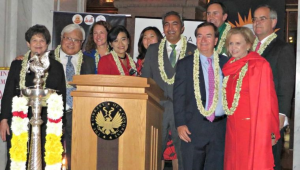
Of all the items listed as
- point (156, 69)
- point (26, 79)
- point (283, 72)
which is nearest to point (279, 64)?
point (283, 72)

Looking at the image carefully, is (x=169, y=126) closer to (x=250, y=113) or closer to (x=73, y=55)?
(x=250, y=113)

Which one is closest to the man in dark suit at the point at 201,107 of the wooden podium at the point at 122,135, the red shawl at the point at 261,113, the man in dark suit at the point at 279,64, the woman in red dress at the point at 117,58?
the red shawl at the point at 261,113

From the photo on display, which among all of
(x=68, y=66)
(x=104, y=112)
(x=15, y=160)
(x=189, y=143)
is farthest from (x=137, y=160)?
(x=68, y=66)

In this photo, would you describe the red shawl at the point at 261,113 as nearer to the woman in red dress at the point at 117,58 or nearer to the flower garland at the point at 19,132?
the woman in red dress at the point at 117,58

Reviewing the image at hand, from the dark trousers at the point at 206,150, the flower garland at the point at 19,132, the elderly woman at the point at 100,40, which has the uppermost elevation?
the elderly woman at the point at 100,40

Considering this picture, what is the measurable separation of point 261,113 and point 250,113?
96 millimetres

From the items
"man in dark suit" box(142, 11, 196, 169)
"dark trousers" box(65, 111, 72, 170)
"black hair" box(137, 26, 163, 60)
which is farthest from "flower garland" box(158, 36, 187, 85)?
"dark trousers" box(65, 111, 72, 170)

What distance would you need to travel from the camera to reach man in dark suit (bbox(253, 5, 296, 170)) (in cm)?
518

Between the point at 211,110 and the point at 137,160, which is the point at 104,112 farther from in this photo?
the point at 211,110

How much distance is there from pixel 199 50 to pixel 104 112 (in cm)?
178

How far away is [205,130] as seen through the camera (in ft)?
15.9

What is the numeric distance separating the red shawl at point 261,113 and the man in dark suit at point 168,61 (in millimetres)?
802

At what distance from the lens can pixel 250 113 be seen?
473cm

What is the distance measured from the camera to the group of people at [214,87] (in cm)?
475
